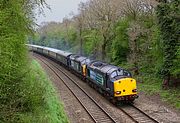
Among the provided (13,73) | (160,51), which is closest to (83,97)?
(160,51)

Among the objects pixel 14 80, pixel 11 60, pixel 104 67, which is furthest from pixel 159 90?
pixel 11 60

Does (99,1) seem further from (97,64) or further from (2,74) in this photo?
(2,74)

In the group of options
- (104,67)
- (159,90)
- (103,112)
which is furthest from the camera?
(159,90)

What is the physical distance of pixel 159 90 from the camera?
90.8 feet

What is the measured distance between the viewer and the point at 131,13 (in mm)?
40750

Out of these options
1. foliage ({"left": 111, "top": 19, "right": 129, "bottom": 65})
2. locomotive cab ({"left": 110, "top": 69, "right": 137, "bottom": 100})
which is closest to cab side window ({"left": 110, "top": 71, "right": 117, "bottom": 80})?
locomotive cab ({"left": 110, "top": 69, "right": 137, "bottom": 100})

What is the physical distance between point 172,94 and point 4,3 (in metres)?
17.7

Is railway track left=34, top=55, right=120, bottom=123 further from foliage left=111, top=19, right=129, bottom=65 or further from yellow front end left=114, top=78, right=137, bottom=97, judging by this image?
foliage left=111, top=19, right=129, bottom=65

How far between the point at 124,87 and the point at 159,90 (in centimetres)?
601

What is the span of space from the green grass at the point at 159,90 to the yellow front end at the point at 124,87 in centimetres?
311

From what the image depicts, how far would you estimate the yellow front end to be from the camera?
74.3ft

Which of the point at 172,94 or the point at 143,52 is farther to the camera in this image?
the point at 143,52

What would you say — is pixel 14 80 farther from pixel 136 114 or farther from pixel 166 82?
pixel 166 82

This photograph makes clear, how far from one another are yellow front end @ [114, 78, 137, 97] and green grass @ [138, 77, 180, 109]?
3112 mm
